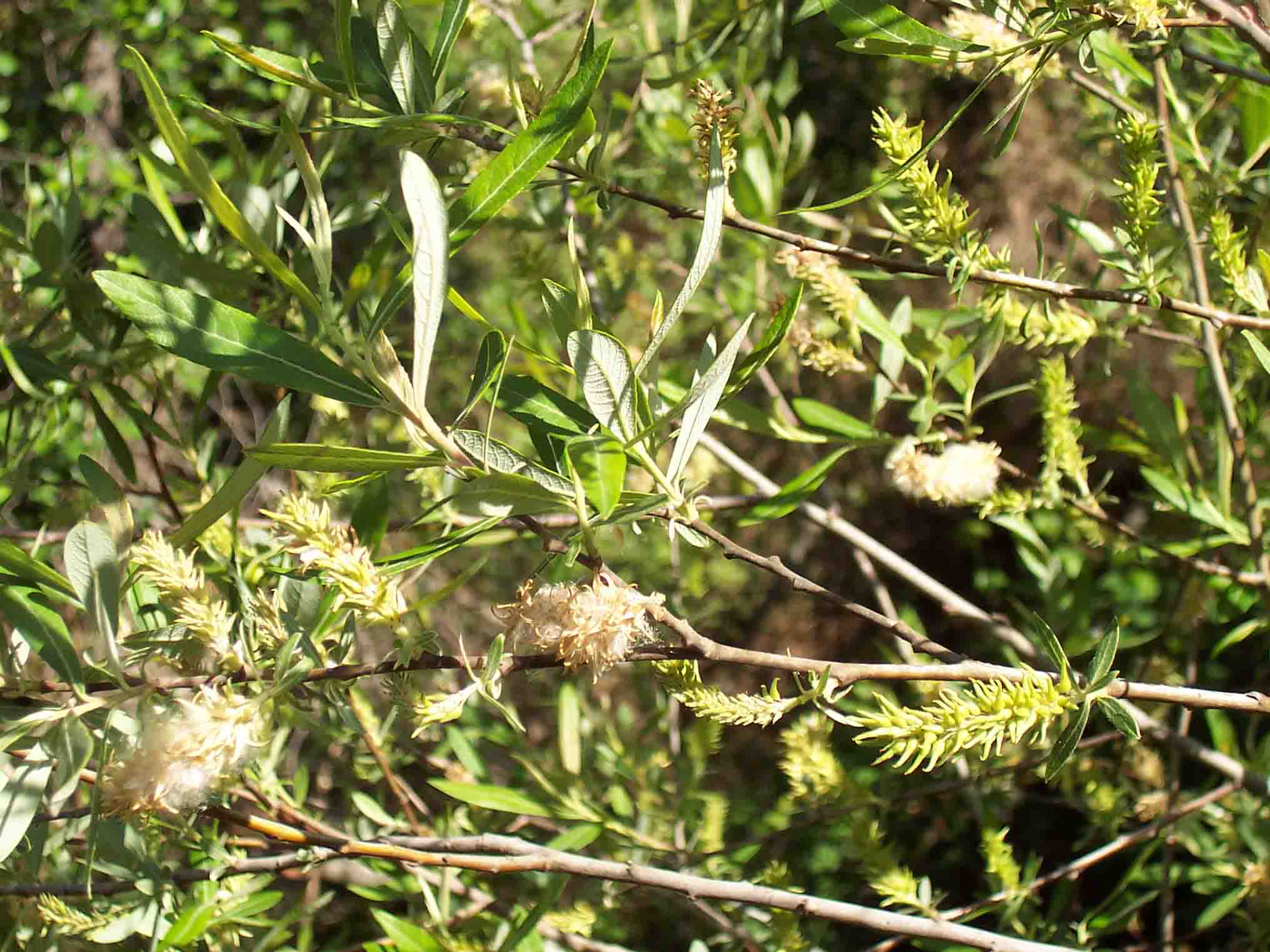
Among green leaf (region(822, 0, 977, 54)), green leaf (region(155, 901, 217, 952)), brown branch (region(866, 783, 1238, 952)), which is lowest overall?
brown branch (region(866, 783, 1238, 952))

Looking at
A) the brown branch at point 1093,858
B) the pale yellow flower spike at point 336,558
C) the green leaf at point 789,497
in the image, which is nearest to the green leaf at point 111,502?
the pale yellow flower spike at point 336,558

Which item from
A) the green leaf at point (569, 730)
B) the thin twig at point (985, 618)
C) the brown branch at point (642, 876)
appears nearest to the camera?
the brown branch at point (642, 876)

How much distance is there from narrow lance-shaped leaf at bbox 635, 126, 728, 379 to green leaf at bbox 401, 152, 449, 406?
0.32 feet

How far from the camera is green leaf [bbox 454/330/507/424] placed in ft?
1.60

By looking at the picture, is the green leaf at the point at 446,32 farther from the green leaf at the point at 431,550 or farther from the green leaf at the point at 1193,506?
the green leaf at the point at 1193,506

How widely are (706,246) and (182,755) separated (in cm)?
36

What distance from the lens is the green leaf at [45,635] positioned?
0.56 meters

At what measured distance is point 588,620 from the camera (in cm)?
49

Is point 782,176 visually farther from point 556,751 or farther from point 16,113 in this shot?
point 16,113

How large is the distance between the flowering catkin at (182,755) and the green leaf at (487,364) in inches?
7.5

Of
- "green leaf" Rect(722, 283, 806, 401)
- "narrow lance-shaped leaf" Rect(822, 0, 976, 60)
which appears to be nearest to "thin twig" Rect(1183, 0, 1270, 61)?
"narrow lance-shaped leaf" Rect(822, 0, 976, 60)

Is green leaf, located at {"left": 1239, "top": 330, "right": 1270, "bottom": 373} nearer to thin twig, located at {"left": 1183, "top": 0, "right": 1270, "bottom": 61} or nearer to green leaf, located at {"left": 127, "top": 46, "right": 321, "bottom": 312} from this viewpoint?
thin twig, located at {"left": 1183, "top": 0, "right": 1270, "bottom": 61}

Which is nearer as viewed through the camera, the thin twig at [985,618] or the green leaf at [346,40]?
the green leaf at [346,40]

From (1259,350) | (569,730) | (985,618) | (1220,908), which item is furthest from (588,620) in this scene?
(1220,908)
